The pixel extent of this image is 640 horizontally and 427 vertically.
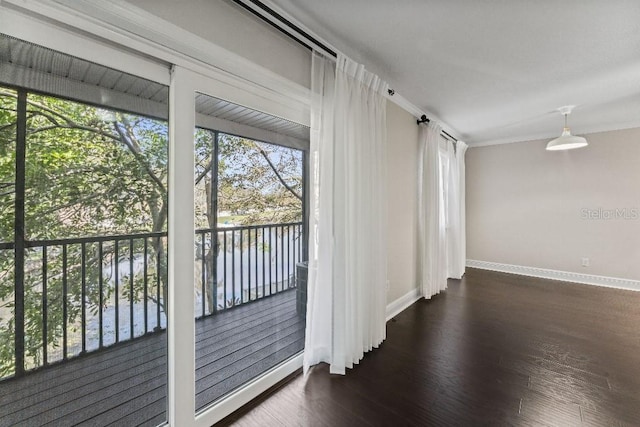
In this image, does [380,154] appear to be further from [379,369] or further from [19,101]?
[19,101]

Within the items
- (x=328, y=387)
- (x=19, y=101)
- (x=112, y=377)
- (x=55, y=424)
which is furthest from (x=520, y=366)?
(x=19, y=101)

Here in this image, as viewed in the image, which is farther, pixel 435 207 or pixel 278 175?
pixel 435 207

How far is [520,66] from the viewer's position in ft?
7.84

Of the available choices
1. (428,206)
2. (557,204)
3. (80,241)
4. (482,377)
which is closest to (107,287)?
(80,241)

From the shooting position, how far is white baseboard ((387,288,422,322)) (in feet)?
10.1

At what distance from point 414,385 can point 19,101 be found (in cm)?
255

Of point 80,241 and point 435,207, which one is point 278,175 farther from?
point 435,207

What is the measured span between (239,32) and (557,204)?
544 centimetres

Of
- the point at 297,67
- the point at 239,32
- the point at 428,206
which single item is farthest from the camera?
the point at 428,206

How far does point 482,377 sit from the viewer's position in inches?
78.3

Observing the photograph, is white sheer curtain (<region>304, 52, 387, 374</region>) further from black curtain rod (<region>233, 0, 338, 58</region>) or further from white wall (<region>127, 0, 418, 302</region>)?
white wall (<region>127, 0, 418, 302</region>)

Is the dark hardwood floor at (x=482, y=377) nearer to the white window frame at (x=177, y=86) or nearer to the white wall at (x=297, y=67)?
the white window frame at (x=177, y=86)

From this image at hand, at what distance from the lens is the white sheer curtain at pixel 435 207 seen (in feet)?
11.8

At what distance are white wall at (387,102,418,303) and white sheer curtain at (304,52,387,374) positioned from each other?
2.56 ft
